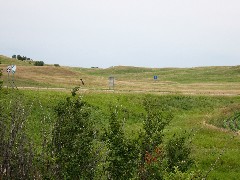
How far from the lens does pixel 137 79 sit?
382 feet

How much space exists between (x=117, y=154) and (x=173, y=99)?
5069 cm

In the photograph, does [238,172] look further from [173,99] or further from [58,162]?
[173,99]

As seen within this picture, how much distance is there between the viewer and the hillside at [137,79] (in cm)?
7538

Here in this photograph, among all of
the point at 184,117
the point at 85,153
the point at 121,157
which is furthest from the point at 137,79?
the point at 121,157

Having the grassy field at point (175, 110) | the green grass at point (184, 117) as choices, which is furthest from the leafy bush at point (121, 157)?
the grassy field at point (175, 110)

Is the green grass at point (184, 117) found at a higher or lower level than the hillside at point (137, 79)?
lower

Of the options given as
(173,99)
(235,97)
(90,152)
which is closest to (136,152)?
(90,152)

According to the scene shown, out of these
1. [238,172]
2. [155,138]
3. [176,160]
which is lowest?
[238,172]

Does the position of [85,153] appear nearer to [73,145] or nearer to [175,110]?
[73,145]

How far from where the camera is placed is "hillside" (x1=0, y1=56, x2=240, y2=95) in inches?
2968

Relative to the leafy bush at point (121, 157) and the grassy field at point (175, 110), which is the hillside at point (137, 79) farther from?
the leafy bush at point (121, 157)

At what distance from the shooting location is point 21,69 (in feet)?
280

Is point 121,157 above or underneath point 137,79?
above

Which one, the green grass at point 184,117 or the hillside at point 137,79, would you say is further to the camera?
the hillside at point 137,79
